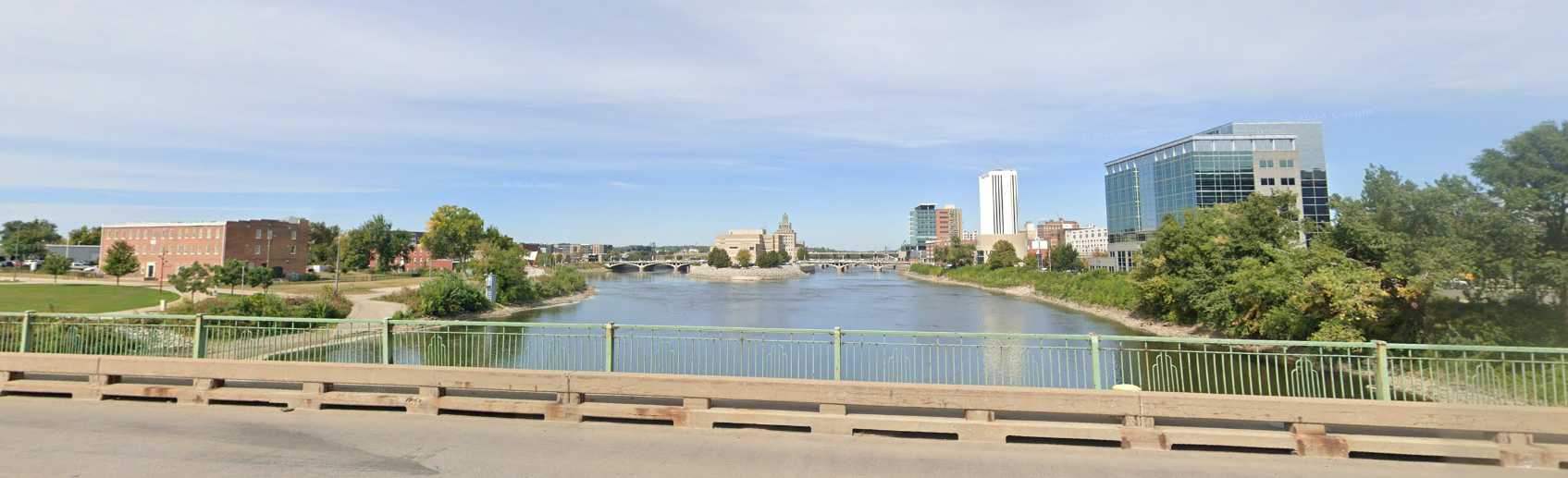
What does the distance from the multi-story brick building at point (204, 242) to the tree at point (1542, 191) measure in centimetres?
7038

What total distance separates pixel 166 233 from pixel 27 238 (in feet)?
143

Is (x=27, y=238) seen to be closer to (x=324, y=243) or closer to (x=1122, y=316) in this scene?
(x=324, y=243)

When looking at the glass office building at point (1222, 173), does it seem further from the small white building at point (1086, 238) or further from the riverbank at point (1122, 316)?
the small white building at point (1086, 238)

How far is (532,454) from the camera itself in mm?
6621

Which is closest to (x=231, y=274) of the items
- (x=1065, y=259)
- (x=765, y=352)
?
(x=765, y=352)

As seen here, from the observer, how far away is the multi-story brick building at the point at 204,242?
5641cm

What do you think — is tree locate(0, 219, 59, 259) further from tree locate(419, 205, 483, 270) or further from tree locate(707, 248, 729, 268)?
tree locate(707, 248, 729, 268)

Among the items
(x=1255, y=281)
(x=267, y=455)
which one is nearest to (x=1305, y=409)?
(x=267, y=455)

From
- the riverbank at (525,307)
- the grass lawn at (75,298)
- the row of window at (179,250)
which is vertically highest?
the row of window at (179,250)

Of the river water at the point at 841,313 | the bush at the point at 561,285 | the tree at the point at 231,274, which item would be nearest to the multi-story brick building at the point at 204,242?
the tree at the point at 231,274

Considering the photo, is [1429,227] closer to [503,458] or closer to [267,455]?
[503,458]

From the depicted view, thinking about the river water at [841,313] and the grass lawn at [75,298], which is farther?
the river water at [841,313]

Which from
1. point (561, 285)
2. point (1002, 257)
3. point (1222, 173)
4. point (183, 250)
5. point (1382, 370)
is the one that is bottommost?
point (561, 285)

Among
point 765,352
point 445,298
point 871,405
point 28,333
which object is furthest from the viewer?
point 445,298
